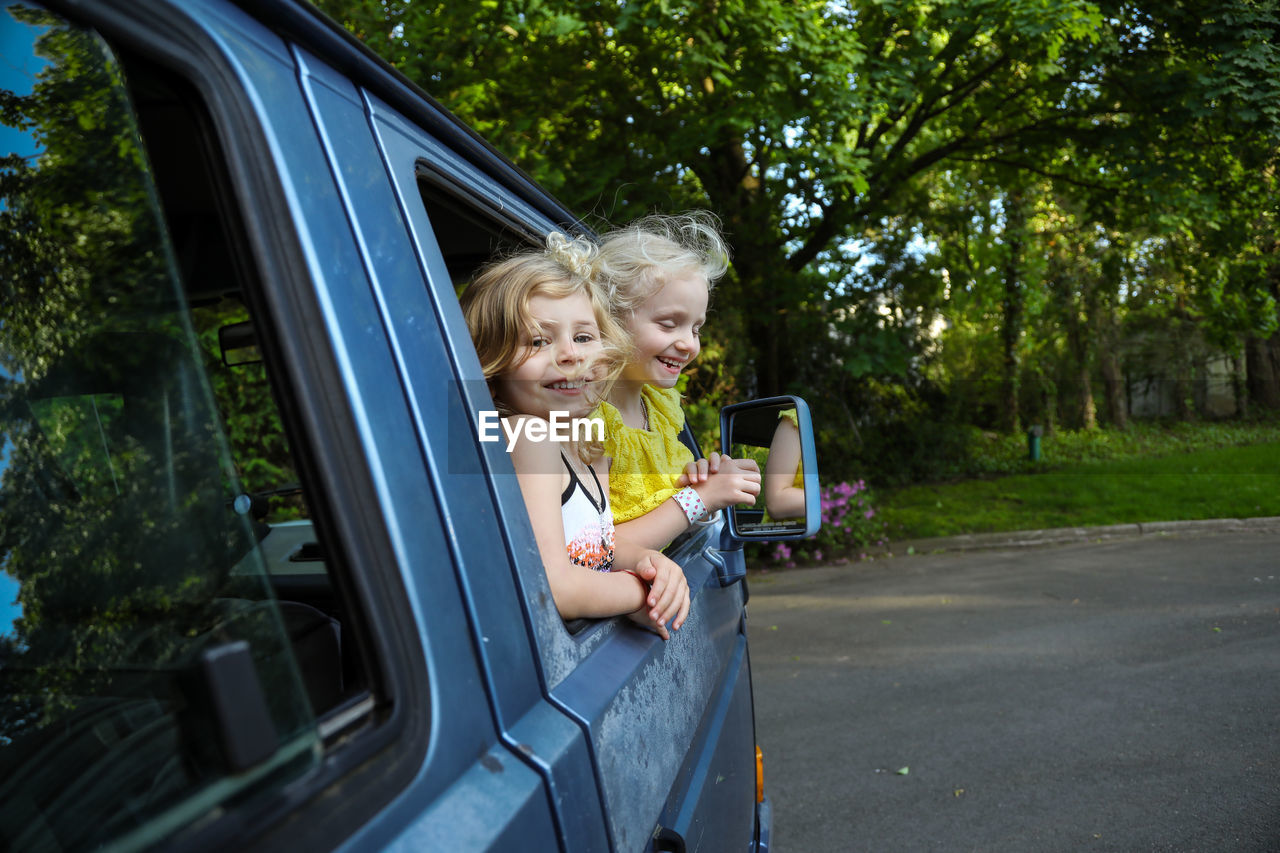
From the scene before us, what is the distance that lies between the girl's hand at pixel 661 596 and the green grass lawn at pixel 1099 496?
9144 mm

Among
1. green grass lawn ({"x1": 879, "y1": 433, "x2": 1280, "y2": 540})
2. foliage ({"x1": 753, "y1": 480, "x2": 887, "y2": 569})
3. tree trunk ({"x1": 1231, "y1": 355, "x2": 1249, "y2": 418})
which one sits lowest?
tree trunk ({"x1": 1231, "y1": 355, "x2": 1249, "y2": 418})

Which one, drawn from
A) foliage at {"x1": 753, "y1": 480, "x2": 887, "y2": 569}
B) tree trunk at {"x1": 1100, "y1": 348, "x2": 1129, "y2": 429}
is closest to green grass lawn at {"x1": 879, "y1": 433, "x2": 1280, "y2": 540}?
foliage at {"x1": 753, "y1": 480, "x2": 887, "y2": 569}

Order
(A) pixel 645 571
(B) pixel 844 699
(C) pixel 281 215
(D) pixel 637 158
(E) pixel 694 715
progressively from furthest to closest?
(D) pixel 637 158, (B) pixel 844 699, (E) pixel 694 715, (A) pixel 645 571, (C) pixel 281 215

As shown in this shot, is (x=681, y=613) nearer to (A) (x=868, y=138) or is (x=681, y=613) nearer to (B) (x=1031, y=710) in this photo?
(B) (x=1031, y=710)

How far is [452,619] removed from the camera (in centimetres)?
90

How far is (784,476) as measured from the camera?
1.96m

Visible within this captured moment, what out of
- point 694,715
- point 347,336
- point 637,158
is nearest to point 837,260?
point 637,158

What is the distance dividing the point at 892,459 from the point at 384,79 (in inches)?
504

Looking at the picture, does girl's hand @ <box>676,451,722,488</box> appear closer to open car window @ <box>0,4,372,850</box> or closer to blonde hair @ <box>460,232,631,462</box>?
blonde hair @ <box>460,232,631,462</box>

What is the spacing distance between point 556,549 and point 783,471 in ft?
2.70

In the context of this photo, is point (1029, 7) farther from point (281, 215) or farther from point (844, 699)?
point (281, 215)

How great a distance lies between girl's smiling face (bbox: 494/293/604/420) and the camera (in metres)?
1.52

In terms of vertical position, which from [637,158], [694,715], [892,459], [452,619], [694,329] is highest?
[637,158]

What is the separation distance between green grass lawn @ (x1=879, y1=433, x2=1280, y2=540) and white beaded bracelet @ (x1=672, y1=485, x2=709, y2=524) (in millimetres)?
8882
